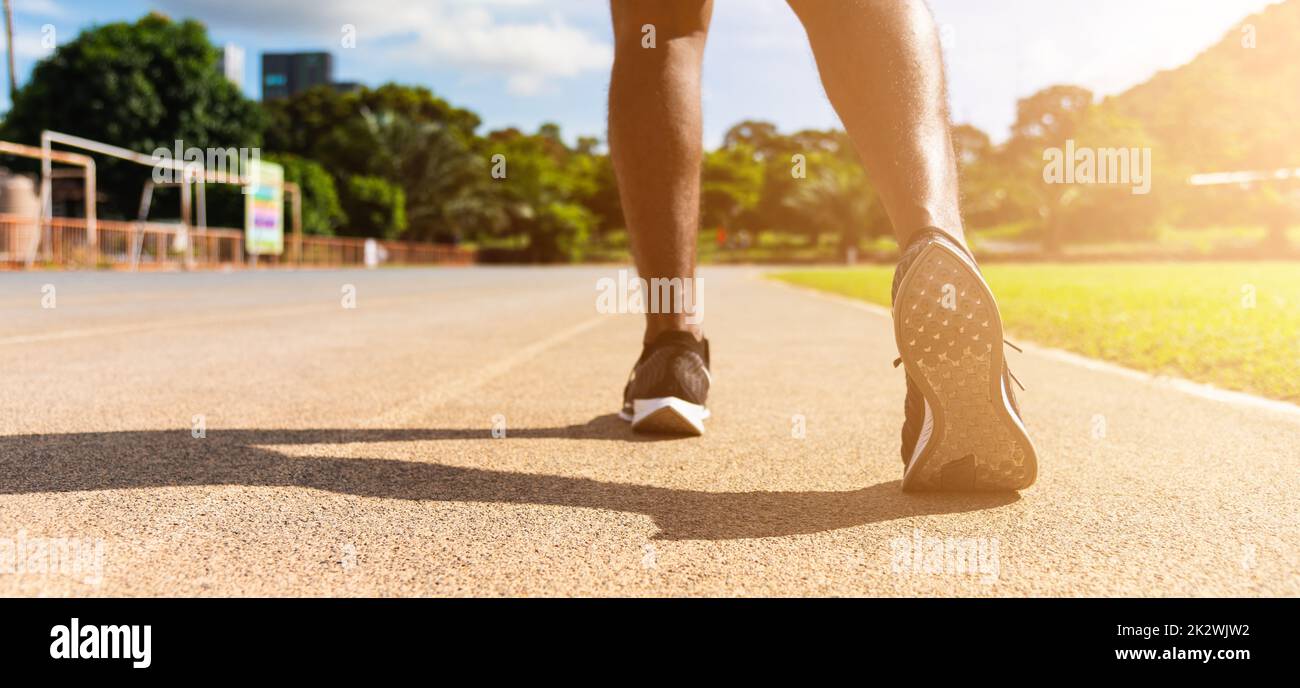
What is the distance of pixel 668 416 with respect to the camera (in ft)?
8.36

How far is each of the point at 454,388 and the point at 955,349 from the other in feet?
7.50

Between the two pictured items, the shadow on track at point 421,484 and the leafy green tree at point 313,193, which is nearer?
the shadow on track at point 421,484

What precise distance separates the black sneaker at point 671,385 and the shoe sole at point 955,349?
0.79 metres

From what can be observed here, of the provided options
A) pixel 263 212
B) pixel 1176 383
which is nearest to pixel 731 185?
pixel 263 212

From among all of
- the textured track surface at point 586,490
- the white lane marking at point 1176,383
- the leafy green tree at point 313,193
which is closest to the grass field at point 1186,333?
the white lane marking at point 1176,383

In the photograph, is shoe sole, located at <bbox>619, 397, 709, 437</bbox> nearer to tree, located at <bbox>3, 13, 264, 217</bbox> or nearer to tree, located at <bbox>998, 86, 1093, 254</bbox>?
tree, located at <bbox>3, 13, 264, 217</bbox>

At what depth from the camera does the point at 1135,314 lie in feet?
25.7

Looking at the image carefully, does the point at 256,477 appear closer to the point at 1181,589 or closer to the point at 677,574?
the point at 677,574

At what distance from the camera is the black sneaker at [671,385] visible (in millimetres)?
2508

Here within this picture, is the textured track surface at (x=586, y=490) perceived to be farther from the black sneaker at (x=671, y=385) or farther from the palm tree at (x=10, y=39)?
the palm tree at (x=10, y=39)

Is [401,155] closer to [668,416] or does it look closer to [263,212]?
[263,212]

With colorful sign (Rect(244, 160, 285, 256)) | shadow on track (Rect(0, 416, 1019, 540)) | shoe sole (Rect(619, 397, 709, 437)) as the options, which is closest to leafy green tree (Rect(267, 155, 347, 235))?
colorful sign (Rect(244, 160, 285, 256))

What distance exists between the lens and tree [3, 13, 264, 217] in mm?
39156
